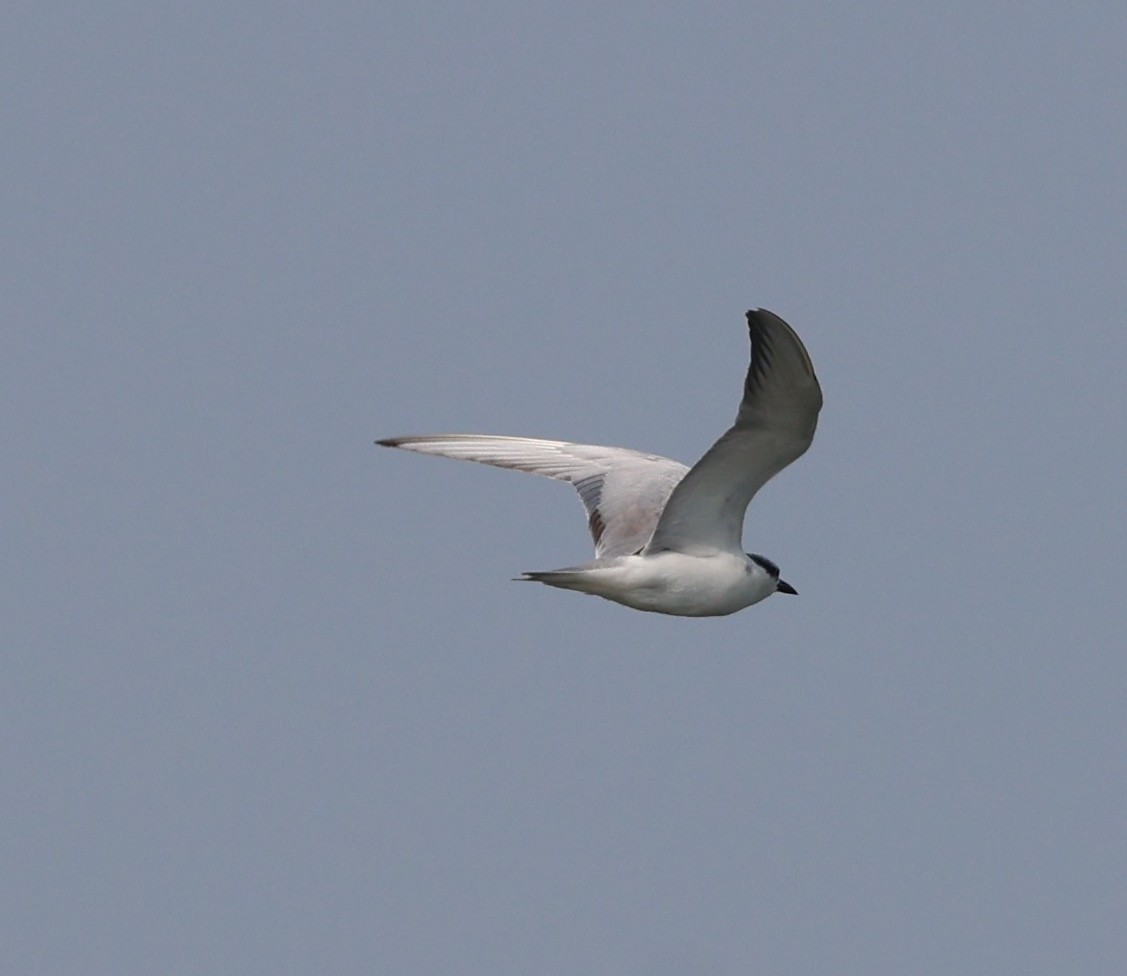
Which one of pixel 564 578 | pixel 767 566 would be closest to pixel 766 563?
pixel 767 566

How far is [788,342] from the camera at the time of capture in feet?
34.0

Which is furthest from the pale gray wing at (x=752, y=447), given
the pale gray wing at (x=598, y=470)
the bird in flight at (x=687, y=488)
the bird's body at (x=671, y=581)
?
the pale gray wing at (x=598, y=470)

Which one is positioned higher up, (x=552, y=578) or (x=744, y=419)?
(x=744, y=419)

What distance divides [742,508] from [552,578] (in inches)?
55.3

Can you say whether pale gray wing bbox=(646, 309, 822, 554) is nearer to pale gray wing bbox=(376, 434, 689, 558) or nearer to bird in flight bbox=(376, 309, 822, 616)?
bird in flight bbox=(376, 309, 822, 616)

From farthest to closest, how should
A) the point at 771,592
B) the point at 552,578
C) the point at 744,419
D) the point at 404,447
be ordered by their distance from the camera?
the point at 404,447 < the point at 771,592 < the point at 552,578 < the point at 744,419

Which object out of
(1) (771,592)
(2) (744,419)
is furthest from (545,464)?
(2) (744,419)

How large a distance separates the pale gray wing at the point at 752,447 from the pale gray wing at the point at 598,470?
90 cm

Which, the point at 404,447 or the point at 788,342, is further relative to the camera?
the point at 404,447

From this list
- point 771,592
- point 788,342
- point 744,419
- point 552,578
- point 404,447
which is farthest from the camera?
point 404,447

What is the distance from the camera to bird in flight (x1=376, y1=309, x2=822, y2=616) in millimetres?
10844

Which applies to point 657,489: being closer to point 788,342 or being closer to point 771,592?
point 771,592

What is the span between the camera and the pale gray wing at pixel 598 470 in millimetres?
13703

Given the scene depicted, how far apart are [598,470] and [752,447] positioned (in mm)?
3446
